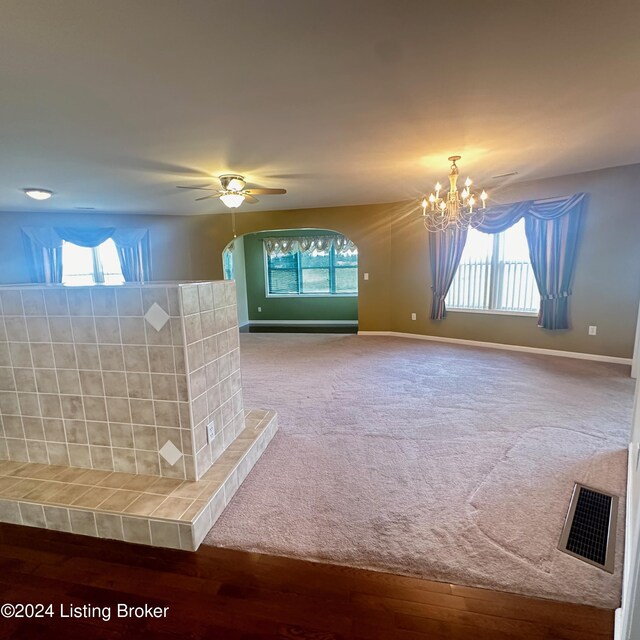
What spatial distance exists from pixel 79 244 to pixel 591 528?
7.80m

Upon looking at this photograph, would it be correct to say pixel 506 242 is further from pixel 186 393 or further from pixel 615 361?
pixel 186 393

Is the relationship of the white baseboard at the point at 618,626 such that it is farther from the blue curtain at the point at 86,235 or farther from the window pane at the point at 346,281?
the blue curtain at the point at 86,235

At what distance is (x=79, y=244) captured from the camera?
6.29 metres

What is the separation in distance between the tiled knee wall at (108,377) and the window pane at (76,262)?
5370 millimetres

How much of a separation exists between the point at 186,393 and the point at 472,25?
224 centimetres

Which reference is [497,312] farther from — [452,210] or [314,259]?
[314,259]

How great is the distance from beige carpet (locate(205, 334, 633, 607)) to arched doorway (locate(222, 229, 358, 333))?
411 centimetres

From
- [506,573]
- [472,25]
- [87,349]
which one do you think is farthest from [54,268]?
[506,573]

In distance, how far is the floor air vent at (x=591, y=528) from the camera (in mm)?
1547

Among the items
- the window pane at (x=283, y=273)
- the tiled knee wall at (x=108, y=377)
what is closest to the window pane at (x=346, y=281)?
the window pane at (x=283, y=273)

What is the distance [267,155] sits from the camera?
323cm

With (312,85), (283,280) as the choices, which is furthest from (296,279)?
(312,85)

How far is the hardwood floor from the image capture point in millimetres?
1249

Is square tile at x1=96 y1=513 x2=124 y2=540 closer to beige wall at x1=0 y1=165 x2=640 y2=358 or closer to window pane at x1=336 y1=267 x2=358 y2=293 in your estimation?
beige wall at x1=0 y1=165 x2=640 y2=358
